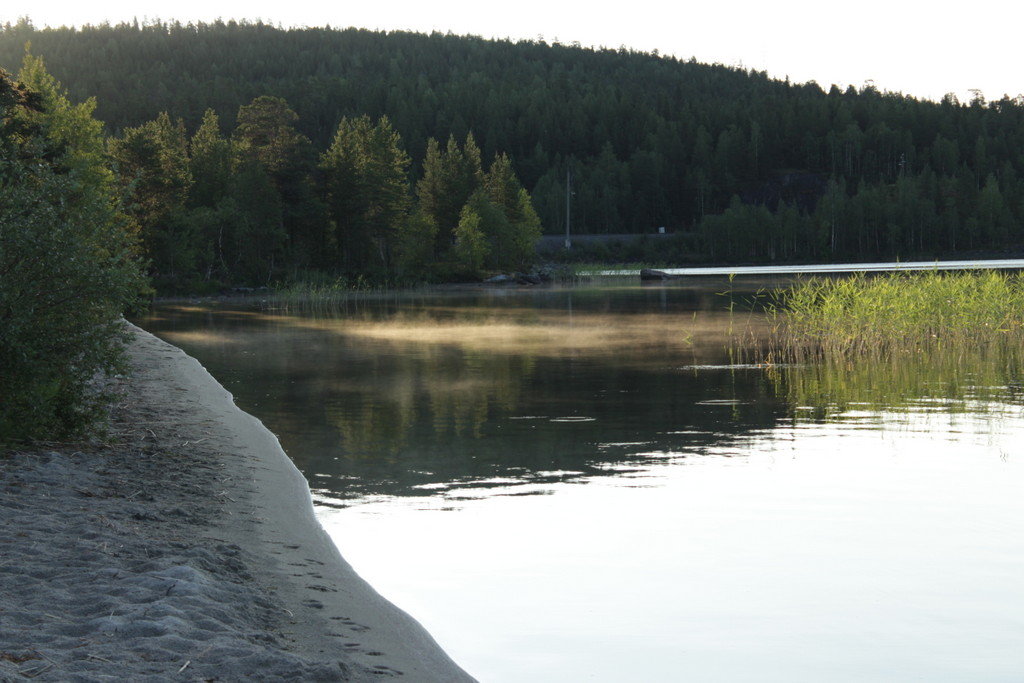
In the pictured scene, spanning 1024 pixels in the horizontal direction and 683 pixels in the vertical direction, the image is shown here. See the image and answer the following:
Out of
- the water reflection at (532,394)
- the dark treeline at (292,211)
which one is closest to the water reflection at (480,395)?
the water reflection at (532,394)

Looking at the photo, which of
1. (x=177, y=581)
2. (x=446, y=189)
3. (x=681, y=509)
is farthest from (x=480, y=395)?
(x=446, y=189)

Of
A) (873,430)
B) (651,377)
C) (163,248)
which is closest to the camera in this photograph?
(873,430)

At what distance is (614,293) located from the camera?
77.9m

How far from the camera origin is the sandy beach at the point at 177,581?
6887 mm

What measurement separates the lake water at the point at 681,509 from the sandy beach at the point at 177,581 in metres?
0.70

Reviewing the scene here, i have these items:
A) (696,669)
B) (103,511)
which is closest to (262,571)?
(103,511)

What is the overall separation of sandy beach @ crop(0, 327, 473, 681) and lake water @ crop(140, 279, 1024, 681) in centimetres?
70

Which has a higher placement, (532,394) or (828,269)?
(828,269)

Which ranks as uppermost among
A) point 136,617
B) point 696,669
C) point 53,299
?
point 53,299

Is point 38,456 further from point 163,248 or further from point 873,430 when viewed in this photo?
point 163,248

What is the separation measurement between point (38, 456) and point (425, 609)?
19.5 ft

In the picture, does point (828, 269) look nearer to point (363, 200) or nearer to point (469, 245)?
point (469, 245)

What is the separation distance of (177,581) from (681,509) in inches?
274

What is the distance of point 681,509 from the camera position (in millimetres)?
13422
